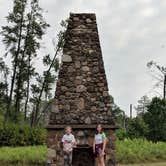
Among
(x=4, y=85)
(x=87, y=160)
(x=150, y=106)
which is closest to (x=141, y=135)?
(x=150, y=106)

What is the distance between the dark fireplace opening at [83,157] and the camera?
670 inches

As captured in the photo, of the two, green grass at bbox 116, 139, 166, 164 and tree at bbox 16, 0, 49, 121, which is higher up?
tree at bbox 16, 0, 49, 121

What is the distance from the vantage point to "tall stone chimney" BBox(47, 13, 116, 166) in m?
16.8

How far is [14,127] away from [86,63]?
13.1 meters

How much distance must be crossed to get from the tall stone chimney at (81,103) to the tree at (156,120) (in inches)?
599

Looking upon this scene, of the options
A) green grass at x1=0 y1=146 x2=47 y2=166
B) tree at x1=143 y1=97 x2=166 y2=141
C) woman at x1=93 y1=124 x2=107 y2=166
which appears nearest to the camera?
woman at x1=93 y1=124 x2=107 y2=166

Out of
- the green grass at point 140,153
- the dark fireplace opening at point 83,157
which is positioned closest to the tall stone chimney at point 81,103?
the dark fireplace opening at point 83,157

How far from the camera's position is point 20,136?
29156mm

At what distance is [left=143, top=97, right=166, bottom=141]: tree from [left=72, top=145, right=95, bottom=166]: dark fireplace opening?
49.8 ft

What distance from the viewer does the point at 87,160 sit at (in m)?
17.2

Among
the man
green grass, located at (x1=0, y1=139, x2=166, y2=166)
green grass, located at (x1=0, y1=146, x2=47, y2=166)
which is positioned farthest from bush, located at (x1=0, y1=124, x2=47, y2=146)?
the man

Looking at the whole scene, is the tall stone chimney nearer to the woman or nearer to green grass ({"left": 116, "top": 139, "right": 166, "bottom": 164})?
the woman

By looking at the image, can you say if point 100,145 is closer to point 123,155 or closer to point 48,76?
point 123,155

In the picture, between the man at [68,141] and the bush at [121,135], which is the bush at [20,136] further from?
the man at [68,141]
